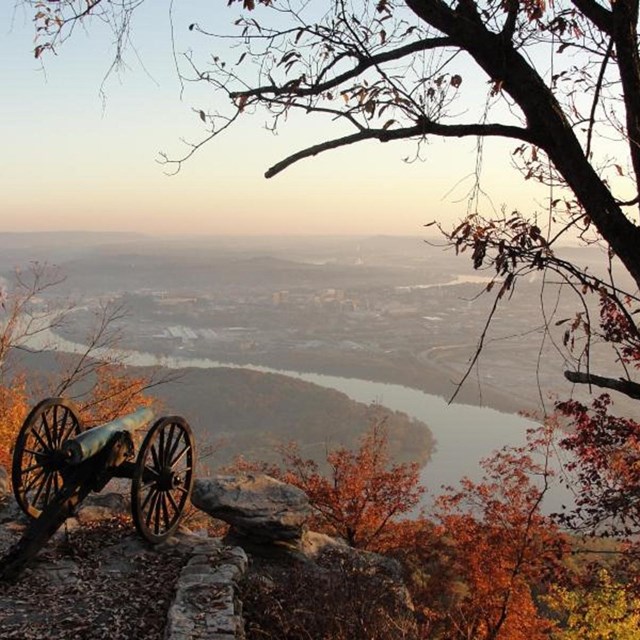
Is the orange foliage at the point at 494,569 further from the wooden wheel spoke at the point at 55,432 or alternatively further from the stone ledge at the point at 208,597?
the wooden wheel spoke at the point at 55,432

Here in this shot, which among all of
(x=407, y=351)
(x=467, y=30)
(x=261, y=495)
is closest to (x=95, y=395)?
(x=261, y=495)

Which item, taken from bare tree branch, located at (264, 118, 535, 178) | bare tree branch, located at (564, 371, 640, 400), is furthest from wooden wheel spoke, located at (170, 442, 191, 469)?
bare tree branch, located at (564, 371, 640, 400)

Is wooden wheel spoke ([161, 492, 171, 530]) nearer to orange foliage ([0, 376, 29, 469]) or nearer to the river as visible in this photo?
orange foliage ([0, 376, 29, 469])

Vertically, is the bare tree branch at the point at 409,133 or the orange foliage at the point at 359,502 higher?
the bare tree branch at the point at 409,133

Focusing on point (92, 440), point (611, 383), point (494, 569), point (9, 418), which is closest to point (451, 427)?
point (494, 569)

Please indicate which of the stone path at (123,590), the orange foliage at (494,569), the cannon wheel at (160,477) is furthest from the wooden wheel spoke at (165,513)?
the orange foliage at (494,569)

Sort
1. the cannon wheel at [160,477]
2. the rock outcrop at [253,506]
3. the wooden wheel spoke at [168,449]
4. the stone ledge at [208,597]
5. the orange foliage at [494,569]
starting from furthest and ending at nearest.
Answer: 1. the orange foliage at [494,569]
2. the rock outcrop at [253,506]
3. the wooden wheel spoke at [168,449]
4. the cannon wheel at [160,477]
5. the stone ledge at [208,597]
